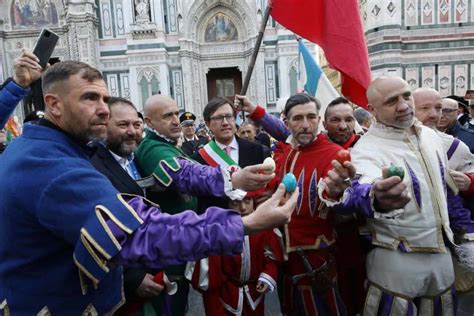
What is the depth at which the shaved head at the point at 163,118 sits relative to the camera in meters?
2.62

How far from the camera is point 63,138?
1382 mm

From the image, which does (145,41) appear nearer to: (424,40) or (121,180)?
(424,40)

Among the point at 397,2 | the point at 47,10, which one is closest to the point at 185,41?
the point at 47,10

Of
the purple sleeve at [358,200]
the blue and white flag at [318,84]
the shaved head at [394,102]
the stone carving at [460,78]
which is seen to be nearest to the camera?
the purple sleeve at [358,200]

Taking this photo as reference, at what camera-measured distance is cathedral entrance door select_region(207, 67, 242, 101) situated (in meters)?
22.2

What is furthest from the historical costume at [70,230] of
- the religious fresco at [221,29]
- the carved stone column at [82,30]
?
the religious fresco at [221,29]

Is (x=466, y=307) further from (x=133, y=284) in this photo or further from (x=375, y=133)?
(x=133, y=284)

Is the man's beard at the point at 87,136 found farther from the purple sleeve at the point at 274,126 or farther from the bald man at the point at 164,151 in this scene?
the purple sleeve at the point at 274,126

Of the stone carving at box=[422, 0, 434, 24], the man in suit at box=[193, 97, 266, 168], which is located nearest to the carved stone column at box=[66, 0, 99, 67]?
the stone carving at box=[422, 0, 434, 24]

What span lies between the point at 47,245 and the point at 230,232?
26.8 inches

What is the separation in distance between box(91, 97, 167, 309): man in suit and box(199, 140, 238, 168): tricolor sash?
64 cm

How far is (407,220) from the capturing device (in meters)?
1.99

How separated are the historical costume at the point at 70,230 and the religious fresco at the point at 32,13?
850 inches

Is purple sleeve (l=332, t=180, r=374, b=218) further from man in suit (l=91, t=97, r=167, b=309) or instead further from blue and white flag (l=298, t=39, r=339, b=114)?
blue and white flag (l=298, t=39, r=339, b=114)
